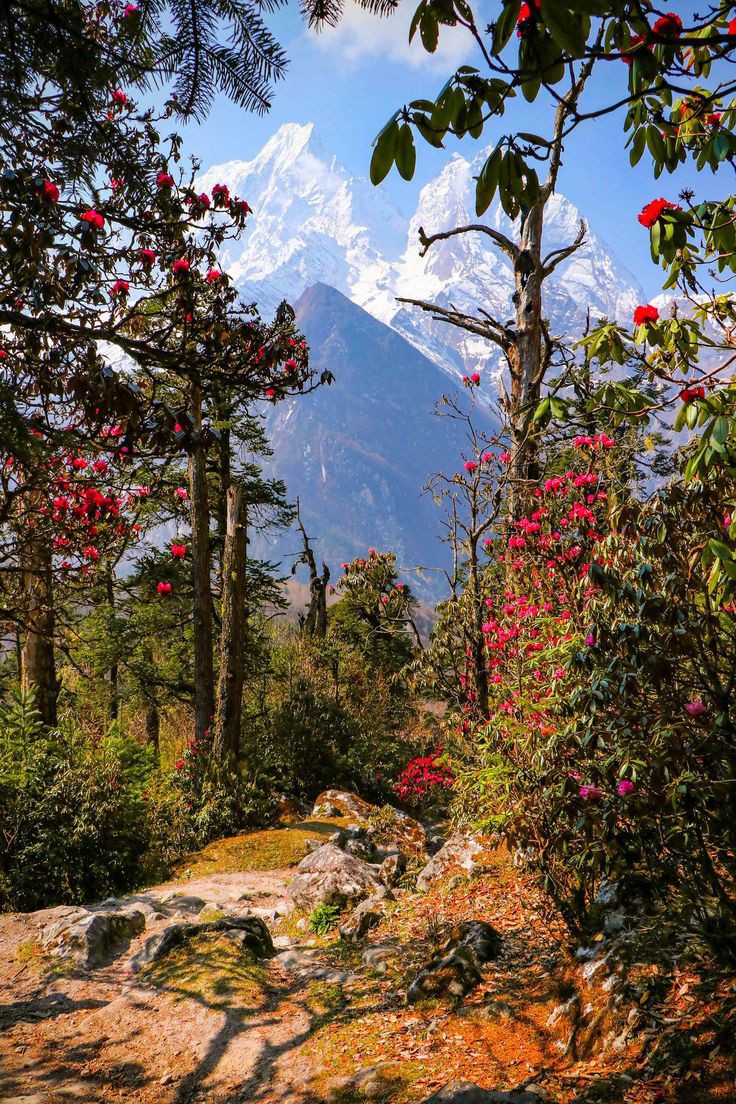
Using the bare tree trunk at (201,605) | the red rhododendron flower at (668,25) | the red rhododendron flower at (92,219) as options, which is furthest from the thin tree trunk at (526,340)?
the bare tree trunk at (201,605)

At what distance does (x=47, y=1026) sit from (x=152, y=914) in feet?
5.49

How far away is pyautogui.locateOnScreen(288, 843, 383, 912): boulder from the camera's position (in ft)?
19.1

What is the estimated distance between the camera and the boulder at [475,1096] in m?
2.36

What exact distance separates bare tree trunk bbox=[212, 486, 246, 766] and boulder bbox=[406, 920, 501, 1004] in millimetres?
6023

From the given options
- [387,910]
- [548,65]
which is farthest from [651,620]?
[387,910]

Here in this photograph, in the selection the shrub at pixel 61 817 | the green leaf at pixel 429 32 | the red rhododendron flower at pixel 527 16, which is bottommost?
the shrub at pixel 61 817

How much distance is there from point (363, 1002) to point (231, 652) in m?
6.33

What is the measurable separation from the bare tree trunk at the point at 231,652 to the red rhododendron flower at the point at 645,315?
7993 mm

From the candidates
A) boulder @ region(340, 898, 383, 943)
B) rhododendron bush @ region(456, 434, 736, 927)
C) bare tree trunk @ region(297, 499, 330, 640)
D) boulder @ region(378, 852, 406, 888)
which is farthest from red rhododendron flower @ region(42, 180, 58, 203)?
bare tree trunk @ region(297, 499, 330, 640)

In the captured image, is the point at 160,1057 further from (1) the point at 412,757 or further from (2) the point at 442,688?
(1) the point at 412,757

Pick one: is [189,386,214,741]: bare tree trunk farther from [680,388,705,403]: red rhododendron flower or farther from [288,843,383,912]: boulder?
[680,388,705,403]: red rhododendron flower

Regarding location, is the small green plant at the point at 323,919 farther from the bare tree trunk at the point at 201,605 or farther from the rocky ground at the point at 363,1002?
the bare tree trunk at the point at 201,605

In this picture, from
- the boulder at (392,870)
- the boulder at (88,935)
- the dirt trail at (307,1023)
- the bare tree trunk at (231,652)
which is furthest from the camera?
the bare tree trunk at (231,652)

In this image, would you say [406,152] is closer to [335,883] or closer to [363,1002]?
[363,1002]
